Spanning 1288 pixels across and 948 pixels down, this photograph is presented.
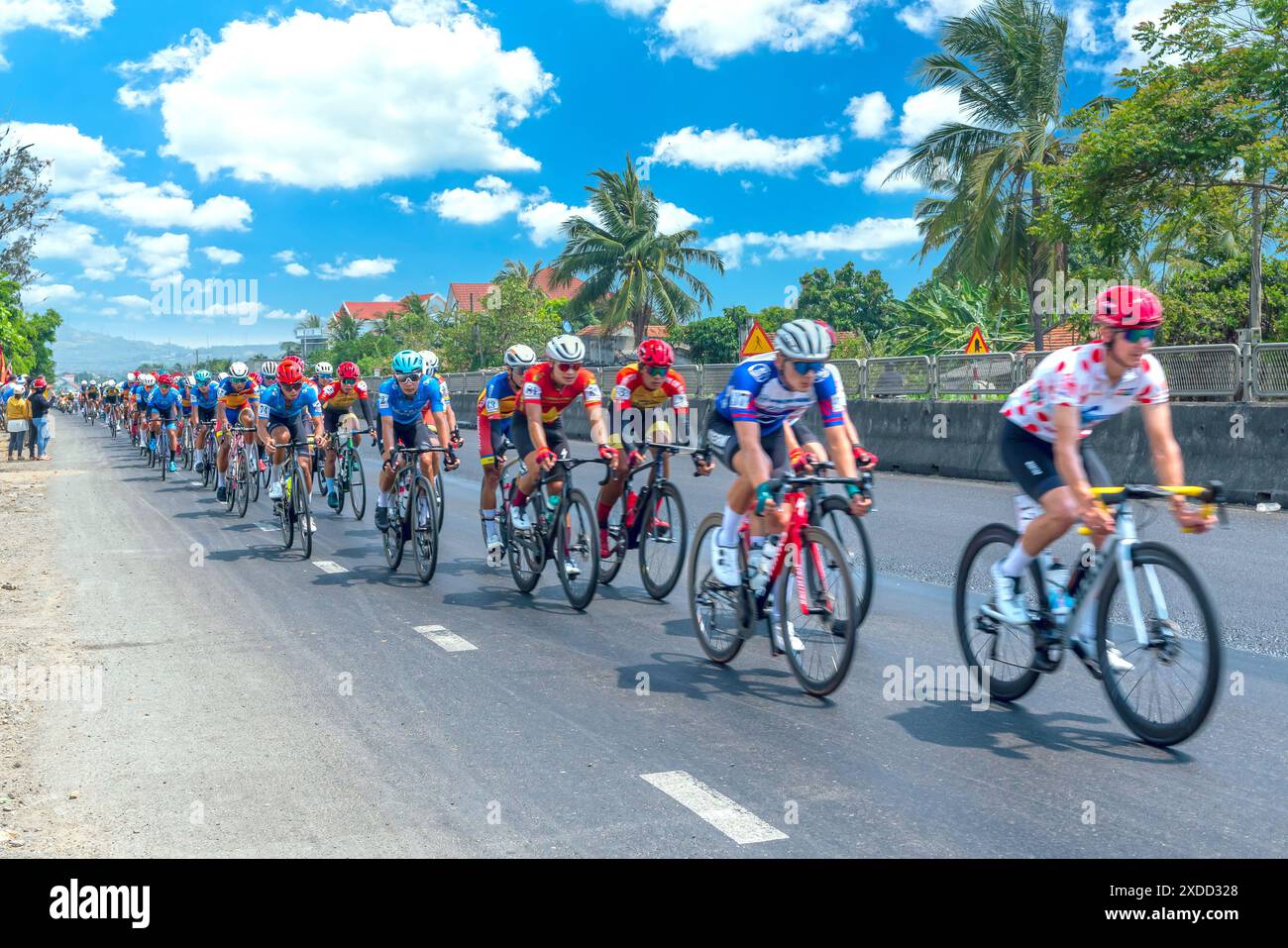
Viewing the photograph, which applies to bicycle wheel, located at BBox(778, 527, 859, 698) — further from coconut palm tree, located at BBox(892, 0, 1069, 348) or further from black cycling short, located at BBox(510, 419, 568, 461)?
coconut palm tree, located at BBox(892, 0, 1069, 348)

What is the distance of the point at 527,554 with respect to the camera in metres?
8.91

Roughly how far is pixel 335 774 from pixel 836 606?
2.43 metres

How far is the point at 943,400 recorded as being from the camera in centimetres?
1839

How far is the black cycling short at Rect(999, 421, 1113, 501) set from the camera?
538cm

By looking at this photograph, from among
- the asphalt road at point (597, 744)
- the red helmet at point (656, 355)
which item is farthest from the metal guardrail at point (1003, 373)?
the red helmet at point (656, 355)

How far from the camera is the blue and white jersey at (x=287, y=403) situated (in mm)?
12367

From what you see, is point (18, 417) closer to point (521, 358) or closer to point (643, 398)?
point (521, 358)

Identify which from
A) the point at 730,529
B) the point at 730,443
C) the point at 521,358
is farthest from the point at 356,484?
the point at 730,529

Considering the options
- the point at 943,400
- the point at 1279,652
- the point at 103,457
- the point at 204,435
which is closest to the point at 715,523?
the point at 1279,652

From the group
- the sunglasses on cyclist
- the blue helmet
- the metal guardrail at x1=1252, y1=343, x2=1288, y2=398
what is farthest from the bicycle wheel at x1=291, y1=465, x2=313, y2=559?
the metal guardrail at x1=1252, y1=343, x2=1288, y2=398

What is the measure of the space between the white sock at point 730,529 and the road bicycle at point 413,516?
370cm

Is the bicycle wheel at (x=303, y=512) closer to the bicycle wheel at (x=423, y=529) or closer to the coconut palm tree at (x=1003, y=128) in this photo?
the bicycle wheel at (x=423, y=529)
